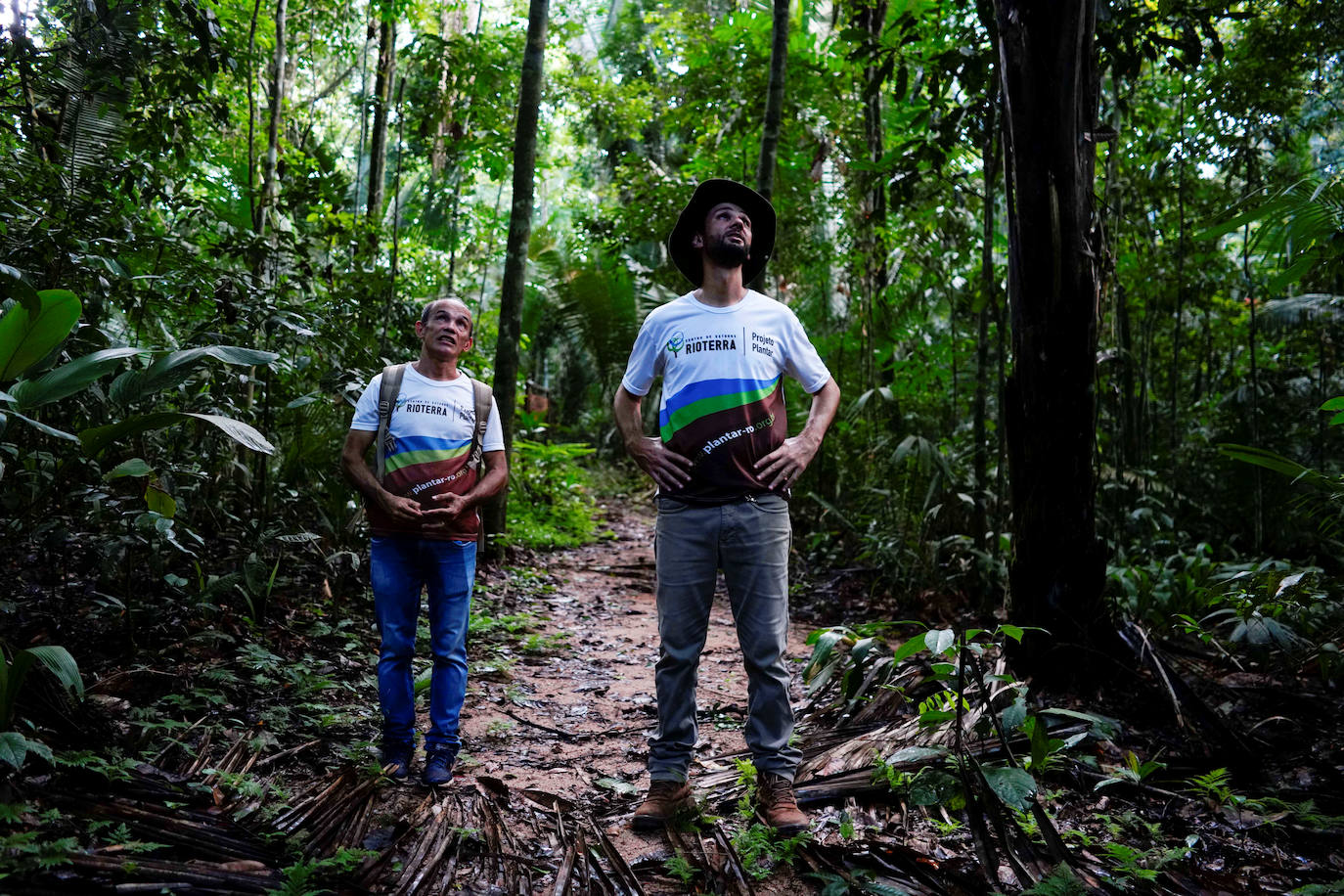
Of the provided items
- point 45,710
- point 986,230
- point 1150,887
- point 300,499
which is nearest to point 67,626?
point 45,710

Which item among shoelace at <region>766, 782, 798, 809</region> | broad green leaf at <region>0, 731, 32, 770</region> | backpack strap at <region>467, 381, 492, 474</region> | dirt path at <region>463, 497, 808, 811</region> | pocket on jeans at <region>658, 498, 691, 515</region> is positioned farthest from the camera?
dirt path at <region>463, 497, 808, 811</region>

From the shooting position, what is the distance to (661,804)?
3.08 meters

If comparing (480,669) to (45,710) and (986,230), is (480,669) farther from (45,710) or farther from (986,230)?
(986,230)

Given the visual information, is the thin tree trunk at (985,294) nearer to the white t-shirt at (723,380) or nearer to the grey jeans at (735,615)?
the white t-shirt at (723,380)

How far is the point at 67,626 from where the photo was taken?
401 centimetres

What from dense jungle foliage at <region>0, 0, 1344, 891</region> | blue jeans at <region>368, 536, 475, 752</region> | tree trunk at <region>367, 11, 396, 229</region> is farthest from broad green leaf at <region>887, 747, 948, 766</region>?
tree trunk at <region>367, 11, 396, 229</region>

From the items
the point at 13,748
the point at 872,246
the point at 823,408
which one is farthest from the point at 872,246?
the point at 13,748

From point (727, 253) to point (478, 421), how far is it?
1.33 metres

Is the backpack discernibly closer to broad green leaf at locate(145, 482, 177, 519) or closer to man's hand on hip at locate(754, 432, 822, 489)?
broad green leaf at locate(145, 482, 177, 519)

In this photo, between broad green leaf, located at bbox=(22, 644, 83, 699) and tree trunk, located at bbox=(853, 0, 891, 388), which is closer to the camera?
broad green leaf, located at bbox=(22, 644, 83, 699)

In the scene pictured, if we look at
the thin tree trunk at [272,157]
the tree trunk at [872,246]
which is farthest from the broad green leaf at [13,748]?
the tree trunk at [872,246]

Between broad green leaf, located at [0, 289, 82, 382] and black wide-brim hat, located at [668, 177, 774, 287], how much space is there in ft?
6.79

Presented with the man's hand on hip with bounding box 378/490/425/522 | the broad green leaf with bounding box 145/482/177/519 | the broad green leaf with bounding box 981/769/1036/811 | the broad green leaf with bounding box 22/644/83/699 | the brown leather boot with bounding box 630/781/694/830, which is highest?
the man's hand on hip with bounding box 378/490/425/522

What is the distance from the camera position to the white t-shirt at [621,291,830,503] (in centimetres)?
311
